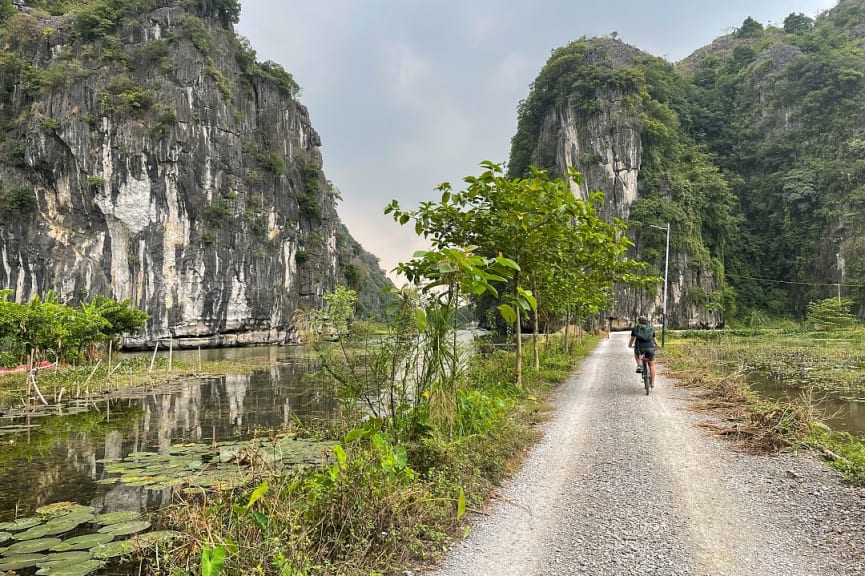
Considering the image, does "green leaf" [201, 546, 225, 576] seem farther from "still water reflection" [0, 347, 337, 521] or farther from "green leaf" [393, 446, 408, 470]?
"still water reflection" [0, 347, 337, 521]

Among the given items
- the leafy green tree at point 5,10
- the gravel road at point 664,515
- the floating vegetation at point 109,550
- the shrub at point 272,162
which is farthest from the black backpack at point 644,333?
the leafy green tree at point 5,10

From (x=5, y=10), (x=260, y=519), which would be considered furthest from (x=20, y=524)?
(x=5, y=10)

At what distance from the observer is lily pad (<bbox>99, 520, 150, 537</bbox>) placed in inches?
189

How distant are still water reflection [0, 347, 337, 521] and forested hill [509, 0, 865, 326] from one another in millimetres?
41229

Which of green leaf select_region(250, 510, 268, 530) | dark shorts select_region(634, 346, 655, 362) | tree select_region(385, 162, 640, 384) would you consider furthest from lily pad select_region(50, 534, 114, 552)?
dark shorts select_region(634, 346, 655, 362)

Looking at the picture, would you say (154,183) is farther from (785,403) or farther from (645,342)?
(785,403)

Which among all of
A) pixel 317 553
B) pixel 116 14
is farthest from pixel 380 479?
pixel 116 14

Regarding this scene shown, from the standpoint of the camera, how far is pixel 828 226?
158 ft

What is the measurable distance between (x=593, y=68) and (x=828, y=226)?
28.2m

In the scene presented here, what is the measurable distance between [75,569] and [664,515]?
4.77 meters

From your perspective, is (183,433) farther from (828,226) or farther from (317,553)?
(828,226)

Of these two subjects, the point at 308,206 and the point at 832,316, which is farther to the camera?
the point at 308,206

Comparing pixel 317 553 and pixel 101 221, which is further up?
pixel 101 221

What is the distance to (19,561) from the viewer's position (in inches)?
166
